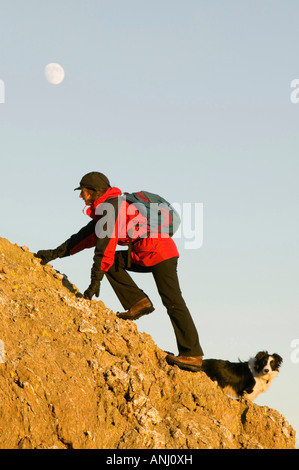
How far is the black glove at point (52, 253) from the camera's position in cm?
926

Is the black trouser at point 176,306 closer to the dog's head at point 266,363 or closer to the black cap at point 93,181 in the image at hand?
the black cap at point 93,181

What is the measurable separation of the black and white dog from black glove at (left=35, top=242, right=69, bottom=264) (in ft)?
12.5

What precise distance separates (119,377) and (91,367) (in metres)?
0.33

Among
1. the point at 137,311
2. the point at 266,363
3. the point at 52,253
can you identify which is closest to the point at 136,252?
the point at 137,311

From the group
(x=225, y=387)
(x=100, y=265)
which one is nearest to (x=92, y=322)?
(x=100, y=265)

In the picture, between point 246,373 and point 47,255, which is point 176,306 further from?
point 246,373

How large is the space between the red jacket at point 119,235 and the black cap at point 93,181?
0.38 ft

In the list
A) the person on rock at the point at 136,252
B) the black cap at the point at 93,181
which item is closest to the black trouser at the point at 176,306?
the person on rock at the point at 136,252

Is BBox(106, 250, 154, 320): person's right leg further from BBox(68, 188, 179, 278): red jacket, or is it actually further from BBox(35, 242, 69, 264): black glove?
BBox(35, 242, 69, 264): black glove

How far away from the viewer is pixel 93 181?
27.4 feet

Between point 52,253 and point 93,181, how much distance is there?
1533 mm

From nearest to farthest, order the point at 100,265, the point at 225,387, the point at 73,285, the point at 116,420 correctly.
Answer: the point at 116,420 → the point at 100,265 → the point at 73,285 → the point at 225,387
